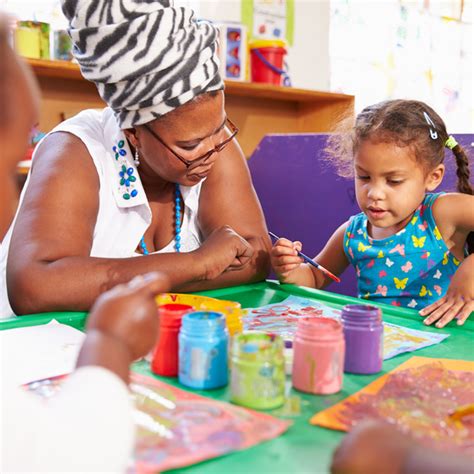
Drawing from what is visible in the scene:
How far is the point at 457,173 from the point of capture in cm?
160

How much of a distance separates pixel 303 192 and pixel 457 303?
3.50ft

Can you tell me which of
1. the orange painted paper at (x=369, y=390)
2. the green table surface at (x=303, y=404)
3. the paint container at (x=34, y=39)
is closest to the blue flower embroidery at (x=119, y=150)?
the green table surface at (x=303, y=404)

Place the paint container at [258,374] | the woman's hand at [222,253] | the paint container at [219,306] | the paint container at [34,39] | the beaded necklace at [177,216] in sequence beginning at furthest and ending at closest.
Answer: the paint container at [34,39], the beaded necklace at [177,216], the woman's hand at [222,253], the paint container at [219,306], the paint container at [258,374]

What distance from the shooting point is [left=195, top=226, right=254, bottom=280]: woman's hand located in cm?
126

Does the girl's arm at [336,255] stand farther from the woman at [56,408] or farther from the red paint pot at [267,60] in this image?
the red paint pot at [267,60]

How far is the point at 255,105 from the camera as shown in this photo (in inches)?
136

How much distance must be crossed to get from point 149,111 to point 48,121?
1639 millimetres

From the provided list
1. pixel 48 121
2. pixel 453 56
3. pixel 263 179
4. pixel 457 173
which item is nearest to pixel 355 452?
pixel 457 173

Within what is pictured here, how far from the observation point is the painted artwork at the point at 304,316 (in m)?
0.98

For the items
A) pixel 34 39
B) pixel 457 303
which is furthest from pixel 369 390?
pixel 34 39

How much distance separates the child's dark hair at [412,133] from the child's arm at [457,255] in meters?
0.05

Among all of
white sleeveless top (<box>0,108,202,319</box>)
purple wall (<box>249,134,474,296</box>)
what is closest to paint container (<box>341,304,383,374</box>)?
white sleeveless top (<box>0,108,202,319</box>)

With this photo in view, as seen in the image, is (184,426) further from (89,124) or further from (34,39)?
(34,39)

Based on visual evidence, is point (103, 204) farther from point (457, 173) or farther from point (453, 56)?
point (453, 56)
